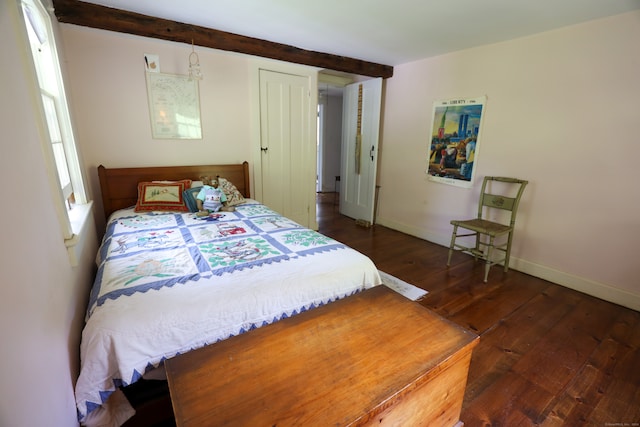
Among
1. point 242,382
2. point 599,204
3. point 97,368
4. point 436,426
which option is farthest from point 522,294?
point 97,368

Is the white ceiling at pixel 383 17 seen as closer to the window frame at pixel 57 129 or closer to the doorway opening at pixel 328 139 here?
the window frame at pixel 57 129

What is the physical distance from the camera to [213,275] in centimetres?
147

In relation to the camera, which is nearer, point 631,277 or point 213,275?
point 213,275

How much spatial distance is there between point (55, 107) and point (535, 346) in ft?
12.1

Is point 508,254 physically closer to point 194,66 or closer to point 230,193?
point 230,193

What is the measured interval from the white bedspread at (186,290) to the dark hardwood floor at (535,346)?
2.90 ft

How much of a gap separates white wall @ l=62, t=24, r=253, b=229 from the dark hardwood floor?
2397mm

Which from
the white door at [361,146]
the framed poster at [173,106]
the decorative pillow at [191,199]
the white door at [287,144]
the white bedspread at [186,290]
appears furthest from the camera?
the white door at [361,146]

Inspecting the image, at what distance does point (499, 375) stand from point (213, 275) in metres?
1.71

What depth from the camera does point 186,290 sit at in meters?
1.33

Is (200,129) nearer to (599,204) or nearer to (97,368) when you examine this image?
(97,368)

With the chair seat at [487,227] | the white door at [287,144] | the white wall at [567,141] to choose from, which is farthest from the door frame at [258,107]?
the chair seat at [487,227]

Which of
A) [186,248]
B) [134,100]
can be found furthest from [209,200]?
[134,100]

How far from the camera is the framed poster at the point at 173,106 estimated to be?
2898 mm
